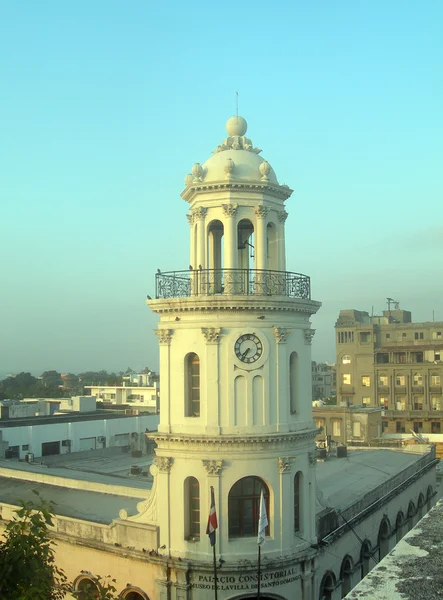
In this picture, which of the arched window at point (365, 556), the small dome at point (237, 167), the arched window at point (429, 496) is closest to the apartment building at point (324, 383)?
the arched window at point (429, 496)

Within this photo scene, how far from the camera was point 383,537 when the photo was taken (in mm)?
37156

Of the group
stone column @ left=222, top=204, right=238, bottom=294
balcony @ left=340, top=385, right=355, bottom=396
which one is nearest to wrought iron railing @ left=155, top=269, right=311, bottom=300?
stone column @ left=222, top=204, right=238, bottom=294

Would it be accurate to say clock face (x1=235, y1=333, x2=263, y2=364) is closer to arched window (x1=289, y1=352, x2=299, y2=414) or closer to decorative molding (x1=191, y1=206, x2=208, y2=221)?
arched window (x1=289, y1=352, x2=299, y2=414)

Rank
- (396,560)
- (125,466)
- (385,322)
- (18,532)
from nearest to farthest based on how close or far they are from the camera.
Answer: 1. (396,560)
2. (18,532)
3. (125,466)
4. (385,322)

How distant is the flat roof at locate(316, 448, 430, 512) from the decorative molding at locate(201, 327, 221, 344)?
922 centimetres

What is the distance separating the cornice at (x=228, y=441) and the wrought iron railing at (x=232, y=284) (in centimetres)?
541

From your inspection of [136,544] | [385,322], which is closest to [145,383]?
[385,322]

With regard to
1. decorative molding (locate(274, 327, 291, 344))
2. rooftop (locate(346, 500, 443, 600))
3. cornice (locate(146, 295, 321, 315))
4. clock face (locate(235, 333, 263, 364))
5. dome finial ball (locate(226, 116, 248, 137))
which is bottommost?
rooftop (locate(346, 500, 443, 600))

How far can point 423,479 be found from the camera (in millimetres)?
47938

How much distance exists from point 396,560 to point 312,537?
1717 centimetres

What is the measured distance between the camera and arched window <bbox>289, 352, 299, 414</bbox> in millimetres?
27281

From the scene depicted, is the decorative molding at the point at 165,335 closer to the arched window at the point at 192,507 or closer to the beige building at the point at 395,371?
the arched window at the point at 192,507

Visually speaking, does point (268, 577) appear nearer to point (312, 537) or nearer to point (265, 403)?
point (312, 537)

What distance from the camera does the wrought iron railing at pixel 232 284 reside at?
88.4 ft
